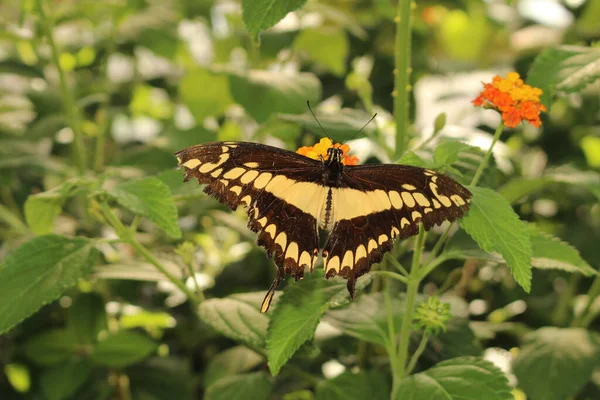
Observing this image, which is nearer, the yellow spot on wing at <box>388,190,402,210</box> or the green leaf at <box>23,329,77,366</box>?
the yellow spot on wing at <box>388,190,402,210</box>

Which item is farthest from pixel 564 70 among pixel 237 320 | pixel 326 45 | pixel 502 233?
pixel 326 45

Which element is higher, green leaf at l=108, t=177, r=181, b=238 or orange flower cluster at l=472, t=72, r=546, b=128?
orange flower cluster at l=472, t=72, r=546, b=128

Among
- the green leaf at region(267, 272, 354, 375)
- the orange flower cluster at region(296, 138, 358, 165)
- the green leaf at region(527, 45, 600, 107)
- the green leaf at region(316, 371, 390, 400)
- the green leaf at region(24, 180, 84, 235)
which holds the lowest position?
the green leaf at region(316, 371, 390, 400)

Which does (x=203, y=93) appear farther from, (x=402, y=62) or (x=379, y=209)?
(x=379, y=209)

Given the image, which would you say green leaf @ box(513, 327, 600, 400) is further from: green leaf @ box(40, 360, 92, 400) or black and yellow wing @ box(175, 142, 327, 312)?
green leaf @ box(40, 360, 92, 400)

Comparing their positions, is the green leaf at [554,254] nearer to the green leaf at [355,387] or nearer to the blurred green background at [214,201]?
the blurred green background at [214,201]

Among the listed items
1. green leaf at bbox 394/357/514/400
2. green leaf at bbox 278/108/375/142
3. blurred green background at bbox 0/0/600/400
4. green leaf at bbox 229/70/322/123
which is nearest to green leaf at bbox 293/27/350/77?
blurred green background at bbox 0/0/600/400
